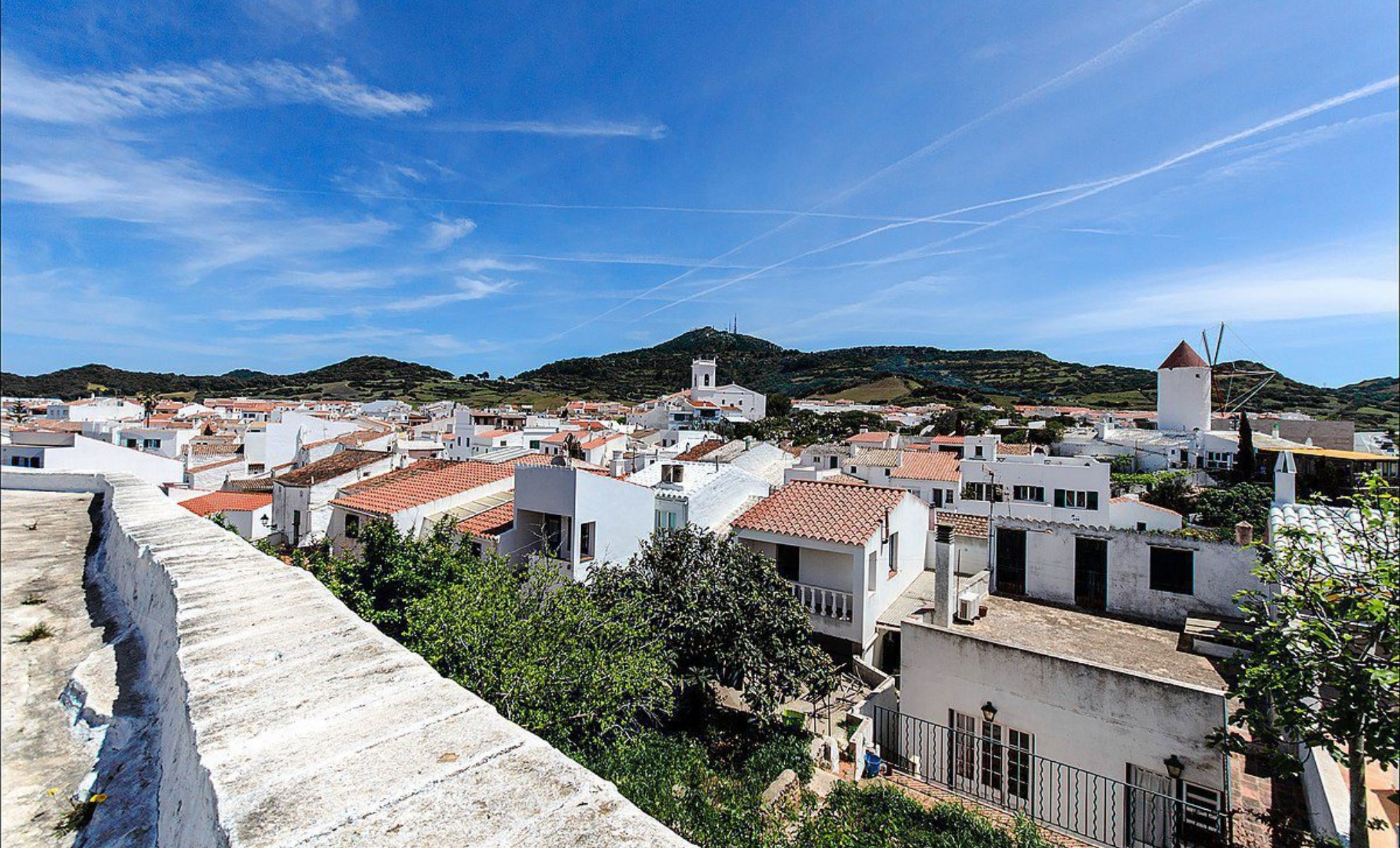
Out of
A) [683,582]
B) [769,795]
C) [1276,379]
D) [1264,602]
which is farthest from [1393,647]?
[1276,379]

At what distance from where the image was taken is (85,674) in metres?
2.51

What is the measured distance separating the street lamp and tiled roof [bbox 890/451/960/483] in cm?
2540

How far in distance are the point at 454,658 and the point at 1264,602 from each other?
28.9 feet

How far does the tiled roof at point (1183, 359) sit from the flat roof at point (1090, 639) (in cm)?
5900

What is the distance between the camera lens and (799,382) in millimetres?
165375

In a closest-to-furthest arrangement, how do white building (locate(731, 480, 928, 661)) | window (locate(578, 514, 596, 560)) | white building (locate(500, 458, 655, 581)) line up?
white building (locate(731, 480, 928, 661))
white building (locate(500, 458, 655, 581))
window (locate(578, 514, 596, 560))

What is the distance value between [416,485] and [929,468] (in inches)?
1048

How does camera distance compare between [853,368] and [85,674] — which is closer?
[85,674]

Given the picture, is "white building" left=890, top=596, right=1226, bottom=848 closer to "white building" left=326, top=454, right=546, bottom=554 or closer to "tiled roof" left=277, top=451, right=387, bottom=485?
"white building" left=326, top=454, right=546, bottom=554

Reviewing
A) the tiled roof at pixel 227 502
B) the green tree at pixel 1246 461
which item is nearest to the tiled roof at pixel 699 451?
the tiled roof at pixel 227 502

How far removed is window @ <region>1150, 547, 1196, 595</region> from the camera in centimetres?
1192

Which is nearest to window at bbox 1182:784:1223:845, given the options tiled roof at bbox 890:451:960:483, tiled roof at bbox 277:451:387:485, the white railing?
the white railing

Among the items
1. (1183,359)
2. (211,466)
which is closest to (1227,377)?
(1183,359)

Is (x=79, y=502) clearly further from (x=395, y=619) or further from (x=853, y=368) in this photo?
(x=853, y=368)
